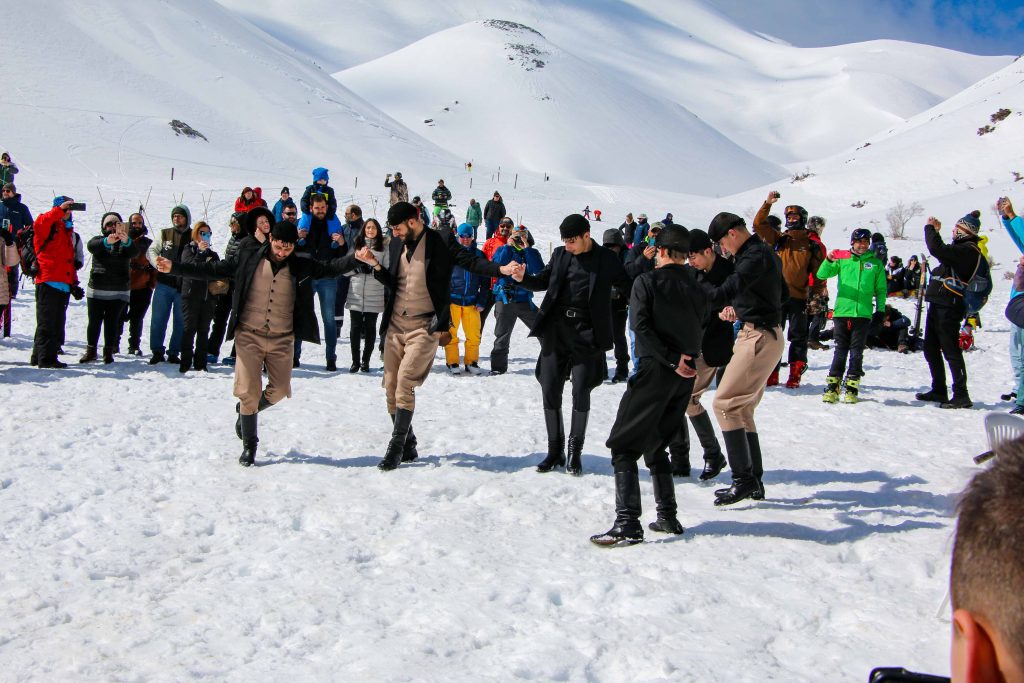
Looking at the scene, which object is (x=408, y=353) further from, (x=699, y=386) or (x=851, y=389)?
(x=851, y=389)

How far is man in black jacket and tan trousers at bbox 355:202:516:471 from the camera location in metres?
6.91

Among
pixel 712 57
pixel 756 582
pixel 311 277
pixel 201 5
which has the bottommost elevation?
pixel 756 582

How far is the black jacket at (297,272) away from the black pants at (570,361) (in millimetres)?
1850

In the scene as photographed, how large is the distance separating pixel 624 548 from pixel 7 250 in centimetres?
824

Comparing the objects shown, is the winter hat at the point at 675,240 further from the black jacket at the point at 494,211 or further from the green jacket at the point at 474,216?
the green jacket at the point at 474,216

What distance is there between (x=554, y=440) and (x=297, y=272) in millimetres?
2655

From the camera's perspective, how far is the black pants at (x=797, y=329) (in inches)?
421

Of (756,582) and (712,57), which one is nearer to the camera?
(756,582)

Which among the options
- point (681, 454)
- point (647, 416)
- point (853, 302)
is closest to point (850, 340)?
point (853, 302)

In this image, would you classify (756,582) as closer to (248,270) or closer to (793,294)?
(248,270)

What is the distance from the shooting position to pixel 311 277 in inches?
282

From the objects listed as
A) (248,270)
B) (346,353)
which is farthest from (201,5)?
(248,270)

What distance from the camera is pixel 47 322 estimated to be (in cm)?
996

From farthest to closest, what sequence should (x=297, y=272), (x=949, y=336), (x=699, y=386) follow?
(x=949, y=336) < (x=297, y=272) < (x=699, y=386)
